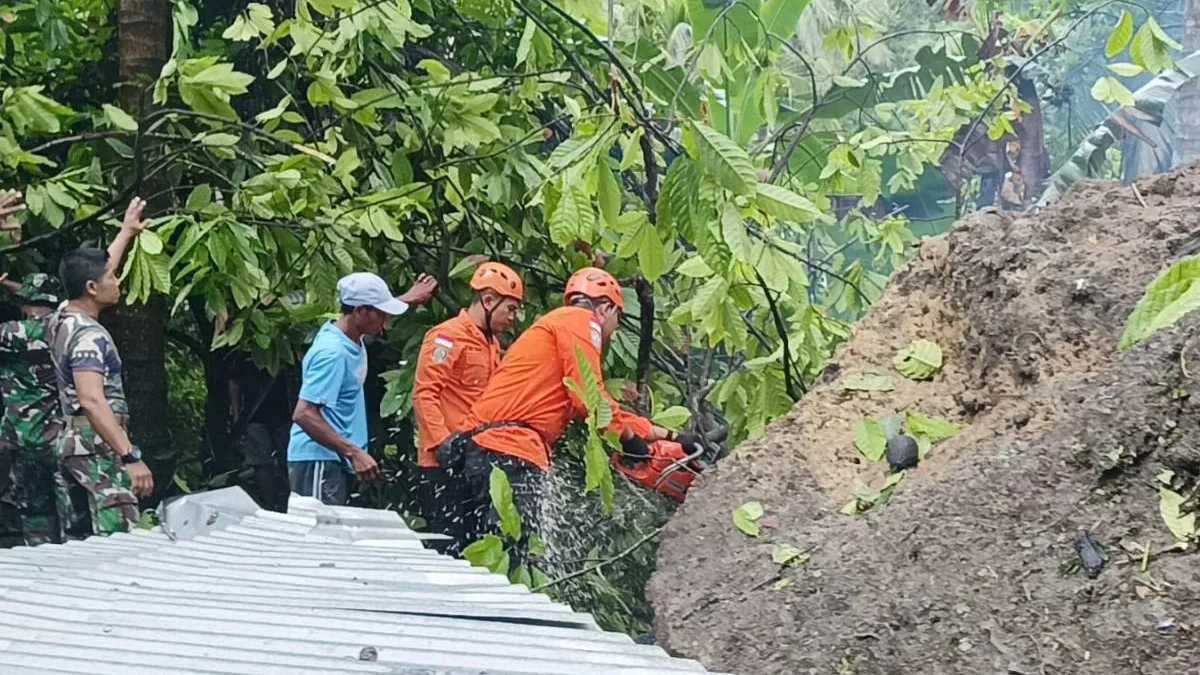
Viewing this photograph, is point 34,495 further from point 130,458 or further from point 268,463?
point 268,463

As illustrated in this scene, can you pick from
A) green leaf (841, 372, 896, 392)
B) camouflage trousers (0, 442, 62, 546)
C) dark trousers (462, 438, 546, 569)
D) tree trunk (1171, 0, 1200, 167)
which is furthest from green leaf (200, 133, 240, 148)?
tree trunk (1171, 0, 1200, 167)

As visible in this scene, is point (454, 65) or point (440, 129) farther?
point (454, 65)

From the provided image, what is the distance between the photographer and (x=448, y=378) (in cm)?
589

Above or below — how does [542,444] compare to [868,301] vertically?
below

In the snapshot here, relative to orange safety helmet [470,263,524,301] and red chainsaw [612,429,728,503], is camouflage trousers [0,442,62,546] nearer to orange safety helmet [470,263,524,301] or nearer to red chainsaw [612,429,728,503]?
orange safety helmet [470,263,524,301]

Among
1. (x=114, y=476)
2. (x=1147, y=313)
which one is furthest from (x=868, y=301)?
(x=1147, y=313)

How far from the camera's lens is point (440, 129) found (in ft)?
19.9

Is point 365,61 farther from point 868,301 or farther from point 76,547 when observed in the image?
point 76,547

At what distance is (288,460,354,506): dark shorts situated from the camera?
587cm

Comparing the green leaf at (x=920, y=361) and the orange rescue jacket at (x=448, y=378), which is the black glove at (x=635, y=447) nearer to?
the orange rescue jacket at (x=448, y=378)

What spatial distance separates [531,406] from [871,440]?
228 cm

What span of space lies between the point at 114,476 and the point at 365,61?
7.92 feet

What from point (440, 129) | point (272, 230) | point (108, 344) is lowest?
point (108, 344)

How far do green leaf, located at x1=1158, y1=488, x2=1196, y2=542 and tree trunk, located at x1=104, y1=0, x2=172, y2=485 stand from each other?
508 centimetres
